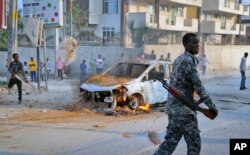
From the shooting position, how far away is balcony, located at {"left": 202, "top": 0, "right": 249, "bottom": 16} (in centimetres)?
5197

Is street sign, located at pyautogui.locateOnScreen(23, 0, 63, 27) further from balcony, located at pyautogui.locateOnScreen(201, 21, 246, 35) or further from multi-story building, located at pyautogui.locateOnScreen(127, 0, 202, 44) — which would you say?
balcony, located at pyautogui.locateOnScreen(201, 21, 246, 35)

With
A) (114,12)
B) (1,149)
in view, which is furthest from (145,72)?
(114,12)

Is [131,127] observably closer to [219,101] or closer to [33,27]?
[219,101]

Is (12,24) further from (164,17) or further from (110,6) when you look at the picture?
(164,17)

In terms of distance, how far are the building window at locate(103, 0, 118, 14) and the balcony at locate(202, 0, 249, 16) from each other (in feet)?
53.0

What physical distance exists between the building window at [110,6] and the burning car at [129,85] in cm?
2747

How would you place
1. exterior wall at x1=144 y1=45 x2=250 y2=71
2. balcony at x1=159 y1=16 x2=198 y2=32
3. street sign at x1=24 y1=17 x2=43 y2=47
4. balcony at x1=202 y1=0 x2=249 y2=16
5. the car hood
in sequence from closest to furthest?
the car hood
street sign at x1=24 y1=17 x2=43 y2=47
exterior wall at x1=144 y1=45 x2=250 y2=71
balcony at x1=159 y1=16 x2=198 y2=32
balcony at x1=202 y1=0 x2=249 y2=16

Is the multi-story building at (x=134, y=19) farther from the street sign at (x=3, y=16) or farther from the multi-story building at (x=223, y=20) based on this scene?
the street sign at (x=3, y=16)

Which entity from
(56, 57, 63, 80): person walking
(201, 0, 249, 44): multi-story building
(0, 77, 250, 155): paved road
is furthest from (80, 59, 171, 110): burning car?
(201, 0, 249, 44): multi-story building

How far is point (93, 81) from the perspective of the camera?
471 inches

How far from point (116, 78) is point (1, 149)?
5.11 metres

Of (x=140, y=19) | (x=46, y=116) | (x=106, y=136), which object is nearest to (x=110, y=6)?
(x=140, y=19)

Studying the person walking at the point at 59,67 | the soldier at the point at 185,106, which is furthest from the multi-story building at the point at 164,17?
the soldier at the point at 185,106

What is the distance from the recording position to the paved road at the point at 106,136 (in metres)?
7.38
